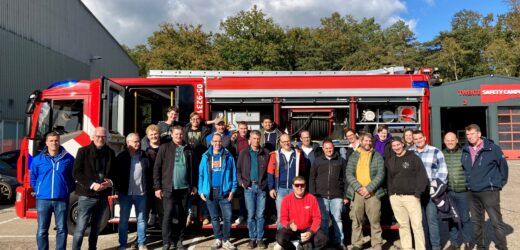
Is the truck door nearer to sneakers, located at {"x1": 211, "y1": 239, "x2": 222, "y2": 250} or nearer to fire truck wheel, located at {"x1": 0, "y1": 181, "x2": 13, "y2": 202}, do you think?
sneakers, located at {"x1": 211, "y1": 239, "x2": 222, "y2": 250}

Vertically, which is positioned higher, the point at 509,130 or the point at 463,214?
the point at 509,130

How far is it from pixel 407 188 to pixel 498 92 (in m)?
23.1

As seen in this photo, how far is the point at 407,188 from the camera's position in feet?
18.4

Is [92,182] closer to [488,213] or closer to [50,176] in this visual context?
[50,176]

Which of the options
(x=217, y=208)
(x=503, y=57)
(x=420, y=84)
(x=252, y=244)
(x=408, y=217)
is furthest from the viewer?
(x=503, y=57)

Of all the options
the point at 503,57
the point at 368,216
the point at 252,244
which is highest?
the point at 503,57

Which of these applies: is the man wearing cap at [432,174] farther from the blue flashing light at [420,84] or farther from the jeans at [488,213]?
the blue flashing light at [420,84]

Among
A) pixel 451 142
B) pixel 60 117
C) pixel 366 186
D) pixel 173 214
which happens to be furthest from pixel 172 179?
pixel 451 142

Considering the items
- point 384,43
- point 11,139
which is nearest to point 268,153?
point 11,139

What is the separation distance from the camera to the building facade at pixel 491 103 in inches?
974

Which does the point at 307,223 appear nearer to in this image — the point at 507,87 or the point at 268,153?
the point at 268,153

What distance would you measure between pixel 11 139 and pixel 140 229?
50.4 ft

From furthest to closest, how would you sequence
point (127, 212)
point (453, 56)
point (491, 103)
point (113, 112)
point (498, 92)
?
point (453, 56) < point (491, 103) < point (498, 92) < point (113, 112) < point (127, 212)

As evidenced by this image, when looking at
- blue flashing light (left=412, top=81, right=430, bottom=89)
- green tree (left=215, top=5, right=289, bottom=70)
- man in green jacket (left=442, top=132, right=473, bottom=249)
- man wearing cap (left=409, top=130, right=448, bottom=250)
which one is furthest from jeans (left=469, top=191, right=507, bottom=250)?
green tree (left=215, top=5, right=289, bottom=70)
